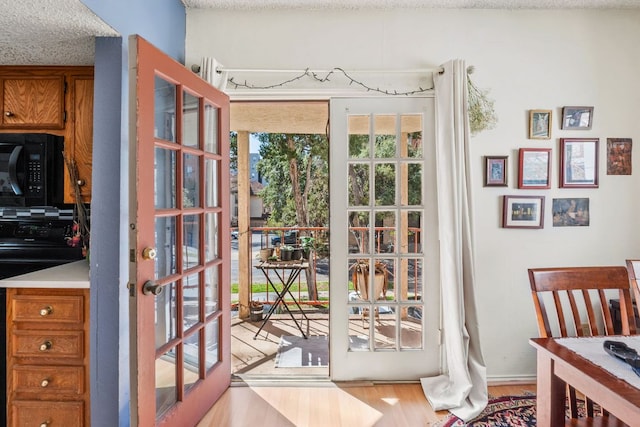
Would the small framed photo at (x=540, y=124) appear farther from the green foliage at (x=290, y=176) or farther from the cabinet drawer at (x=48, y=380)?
the green foliage at (x=290, y=176)

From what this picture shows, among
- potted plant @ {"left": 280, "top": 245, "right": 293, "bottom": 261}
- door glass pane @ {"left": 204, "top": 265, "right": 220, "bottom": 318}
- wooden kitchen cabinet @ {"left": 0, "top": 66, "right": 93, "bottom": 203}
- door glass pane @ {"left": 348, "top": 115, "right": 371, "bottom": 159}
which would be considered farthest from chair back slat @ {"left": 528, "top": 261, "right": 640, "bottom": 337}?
potted plant @ {"left": 280, "top": 245, "right": 293, "bottom": 261}

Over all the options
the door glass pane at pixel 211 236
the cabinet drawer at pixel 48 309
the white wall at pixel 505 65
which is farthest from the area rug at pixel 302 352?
the cabinet drawer at pixel 48 309

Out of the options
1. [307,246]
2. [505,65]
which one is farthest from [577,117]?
[307,246]

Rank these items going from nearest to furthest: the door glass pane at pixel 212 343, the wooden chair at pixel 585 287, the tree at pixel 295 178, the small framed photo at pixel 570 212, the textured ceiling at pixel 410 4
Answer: the wooden chair at pixel 585 287, the door glass pane at pixel 212 343, the textured ceiling at pixel 410 4, the small framed photo at pixel 570 212, the tree at pixel 295 178

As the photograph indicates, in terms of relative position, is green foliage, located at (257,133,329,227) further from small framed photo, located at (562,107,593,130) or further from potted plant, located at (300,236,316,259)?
small framed photo, located at (562,107,593,130)

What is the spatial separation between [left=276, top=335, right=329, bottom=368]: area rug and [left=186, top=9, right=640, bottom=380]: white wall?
4.32 feet

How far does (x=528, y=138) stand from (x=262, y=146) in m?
4.13

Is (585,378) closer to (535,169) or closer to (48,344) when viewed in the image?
(535,169)

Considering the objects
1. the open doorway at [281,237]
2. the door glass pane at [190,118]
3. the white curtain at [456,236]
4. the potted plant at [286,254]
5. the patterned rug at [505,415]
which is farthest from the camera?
the potted plant at [286,254]

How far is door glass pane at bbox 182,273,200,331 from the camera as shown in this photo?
6.29 ft

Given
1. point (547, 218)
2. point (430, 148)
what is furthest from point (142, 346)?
point (547, 218)

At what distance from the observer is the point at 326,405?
2.25 metres

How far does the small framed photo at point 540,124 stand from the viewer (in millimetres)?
2479

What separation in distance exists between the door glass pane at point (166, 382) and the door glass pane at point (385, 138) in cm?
179
